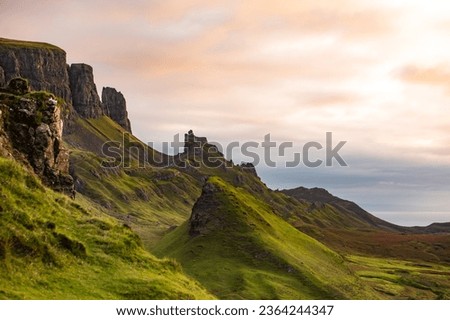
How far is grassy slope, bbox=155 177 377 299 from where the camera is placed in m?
94.7

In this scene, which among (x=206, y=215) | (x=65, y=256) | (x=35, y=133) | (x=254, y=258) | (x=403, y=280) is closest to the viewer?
(x=65, y=256)

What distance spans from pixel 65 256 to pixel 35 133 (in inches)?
909

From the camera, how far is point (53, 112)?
190 ft

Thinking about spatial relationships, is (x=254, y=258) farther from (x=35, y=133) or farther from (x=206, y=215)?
(x=35, y=133)

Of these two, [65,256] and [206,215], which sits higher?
[206,215]

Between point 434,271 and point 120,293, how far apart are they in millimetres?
176215

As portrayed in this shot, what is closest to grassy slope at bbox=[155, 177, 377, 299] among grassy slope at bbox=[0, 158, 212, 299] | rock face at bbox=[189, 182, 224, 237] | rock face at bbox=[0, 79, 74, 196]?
rock face at bbox=[189, 182, 224, 237]

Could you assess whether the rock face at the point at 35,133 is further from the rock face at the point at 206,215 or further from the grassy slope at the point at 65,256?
the rock face at the point at 206,215

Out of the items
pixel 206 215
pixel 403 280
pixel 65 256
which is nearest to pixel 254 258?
pixel 206 215

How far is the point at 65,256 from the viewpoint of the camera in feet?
120

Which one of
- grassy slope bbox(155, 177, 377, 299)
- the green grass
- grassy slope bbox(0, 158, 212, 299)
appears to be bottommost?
the green grass

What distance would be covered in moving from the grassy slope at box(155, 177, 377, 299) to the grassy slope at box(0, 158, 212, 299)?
4798 cm

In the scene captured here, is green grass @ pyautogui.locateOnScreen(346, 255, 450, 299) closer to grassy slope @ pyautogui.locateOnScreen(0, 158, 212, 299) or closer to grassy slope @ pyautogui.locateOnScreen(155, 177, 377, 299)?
grassy slope @ pyautogui.locateOnScreen(155, 177, 377, 299)

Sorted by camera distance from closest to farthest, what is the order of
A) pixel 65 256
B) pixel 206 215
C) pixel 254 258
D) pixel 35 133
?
pixel 65 256 → pixel 35 133 → pixel 254 258 → pixel 206 215
